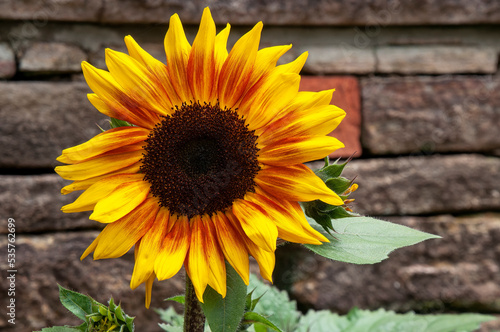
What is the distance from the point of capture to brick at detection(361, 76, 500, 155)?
1161 millimetres

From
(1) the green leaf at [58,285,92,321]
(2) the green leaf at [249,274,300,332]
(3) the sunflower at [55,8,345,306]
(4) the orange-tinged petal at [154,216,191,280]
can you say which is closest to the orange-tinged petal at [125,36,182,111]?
(3) the sunflower at [55,8,345,306]

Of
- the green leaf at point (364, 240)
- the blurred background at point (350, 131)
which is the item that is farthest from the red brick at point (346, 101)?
the green leaf at point (364, 240)

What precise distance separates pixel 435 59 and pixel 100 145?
0.99 metres

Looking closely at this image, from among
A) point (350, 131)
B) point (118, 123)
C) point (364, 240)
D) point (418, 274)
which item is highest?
point (118, 123)

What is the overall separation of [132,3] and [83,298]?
733 mm

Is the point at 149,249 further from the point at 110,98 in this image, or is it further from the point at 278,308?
the point at 278,308

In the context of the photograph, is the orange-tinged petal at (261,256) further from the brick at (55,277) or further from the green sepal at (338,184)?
the brick at (55,277)

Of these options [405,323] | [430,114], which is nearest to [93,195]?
[405,323]

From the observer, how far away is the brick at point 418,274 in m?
1.16

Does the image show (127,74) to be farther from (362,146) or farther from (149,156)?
(362,146)

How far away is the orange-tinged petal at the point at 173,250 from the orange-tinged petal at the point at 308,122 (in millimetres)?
101

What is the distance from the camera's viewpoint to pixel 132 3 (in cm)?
104

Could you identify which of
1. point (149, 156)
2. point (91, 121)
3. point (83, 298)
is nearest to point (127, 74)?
point (149, 156)

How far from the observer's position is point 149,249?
0.38 metres
